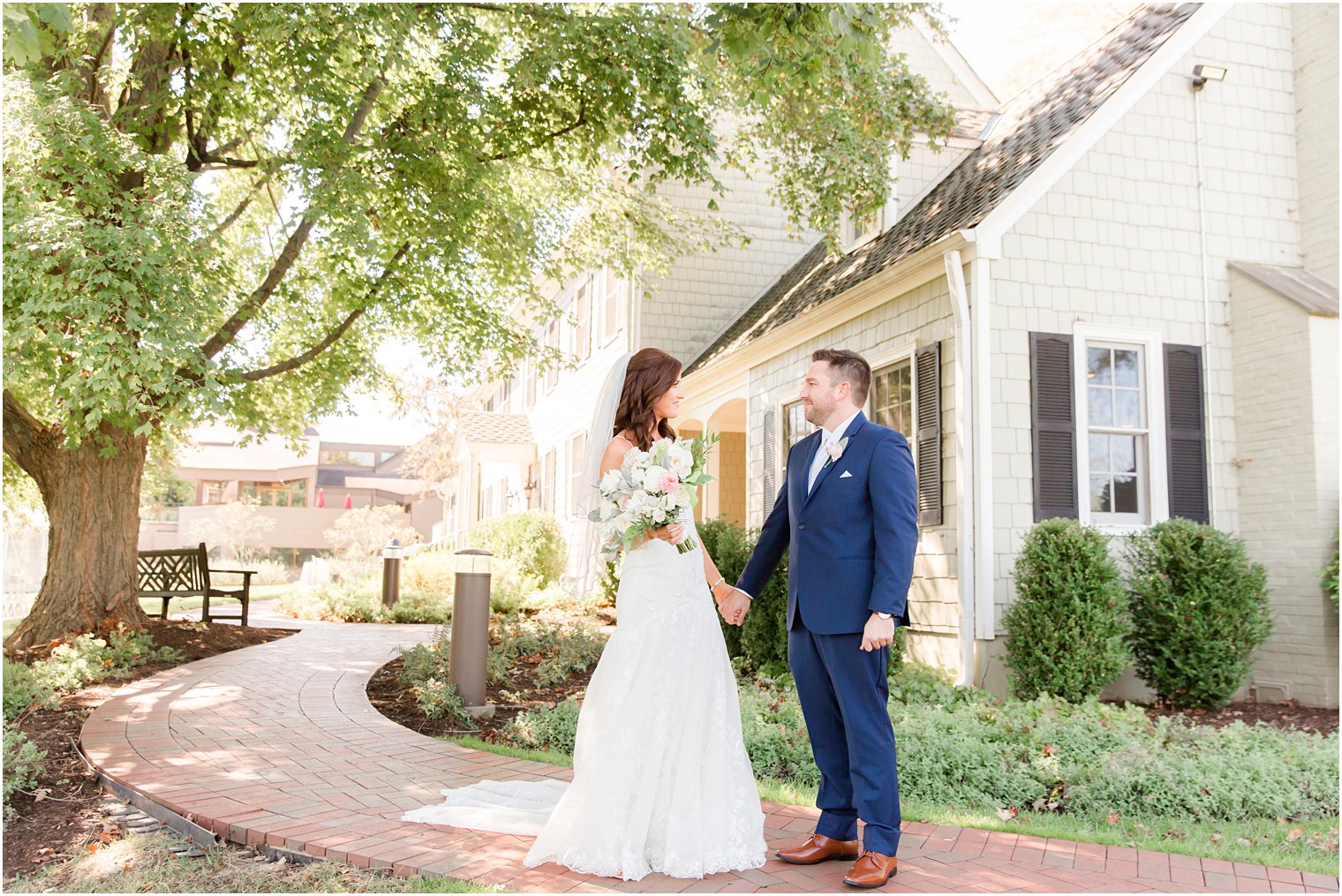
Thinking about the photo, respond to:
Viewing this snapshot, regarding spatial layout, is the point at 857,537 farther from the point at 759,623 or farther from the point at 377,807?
the point at 759,623

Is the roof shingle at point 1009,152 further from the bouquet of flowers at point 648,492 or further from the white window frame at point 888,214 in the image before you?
the bouquet of flowers at point 648,492

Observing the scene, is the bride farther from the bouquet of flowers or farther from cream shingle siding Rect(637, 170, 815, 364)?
cream shingle siding Rect(637, 170, 815, 364)

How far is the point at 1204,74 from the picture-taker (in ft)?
31.6

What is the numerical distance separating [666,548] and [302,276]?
8426 millimetres

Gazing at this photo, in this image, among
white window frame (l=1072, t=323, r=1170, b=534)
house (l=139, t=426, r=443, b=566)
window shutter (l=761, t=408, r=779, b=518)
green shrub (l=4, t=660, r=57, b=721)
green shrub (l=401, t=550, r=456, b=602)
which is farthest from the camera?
house (l=139, t=426, r=443, b=566)

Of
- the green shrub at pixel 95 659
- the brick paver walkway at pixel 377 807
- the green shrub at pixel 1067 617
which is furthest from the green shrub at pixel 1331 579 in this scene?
the green shrub at pixel 95 659

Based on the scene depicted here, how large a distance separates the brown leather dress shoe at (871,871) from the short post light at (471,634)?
433 cm

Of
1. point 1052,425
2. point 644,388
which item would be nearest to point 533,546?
point 1052,425

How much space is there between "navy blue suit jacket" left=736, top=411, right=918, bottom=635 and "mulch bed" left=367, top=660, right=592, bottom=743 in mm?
3370

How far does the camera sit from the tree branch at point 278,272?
32.8ft

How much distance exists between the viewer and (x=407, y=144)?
975 centimetres

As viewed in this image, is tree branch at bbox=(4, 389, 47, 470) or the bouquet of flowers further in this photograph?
tree branch at bbox=(4, 389, 47, 470)

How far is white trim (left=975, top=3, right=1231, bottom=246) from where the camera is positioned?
891 cm

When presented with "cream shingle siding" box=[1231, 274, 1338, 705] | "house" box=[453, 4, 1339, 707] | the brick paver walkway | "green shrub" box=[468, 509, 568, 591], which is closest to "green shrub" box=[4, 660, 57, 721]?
the brick paver walkway
